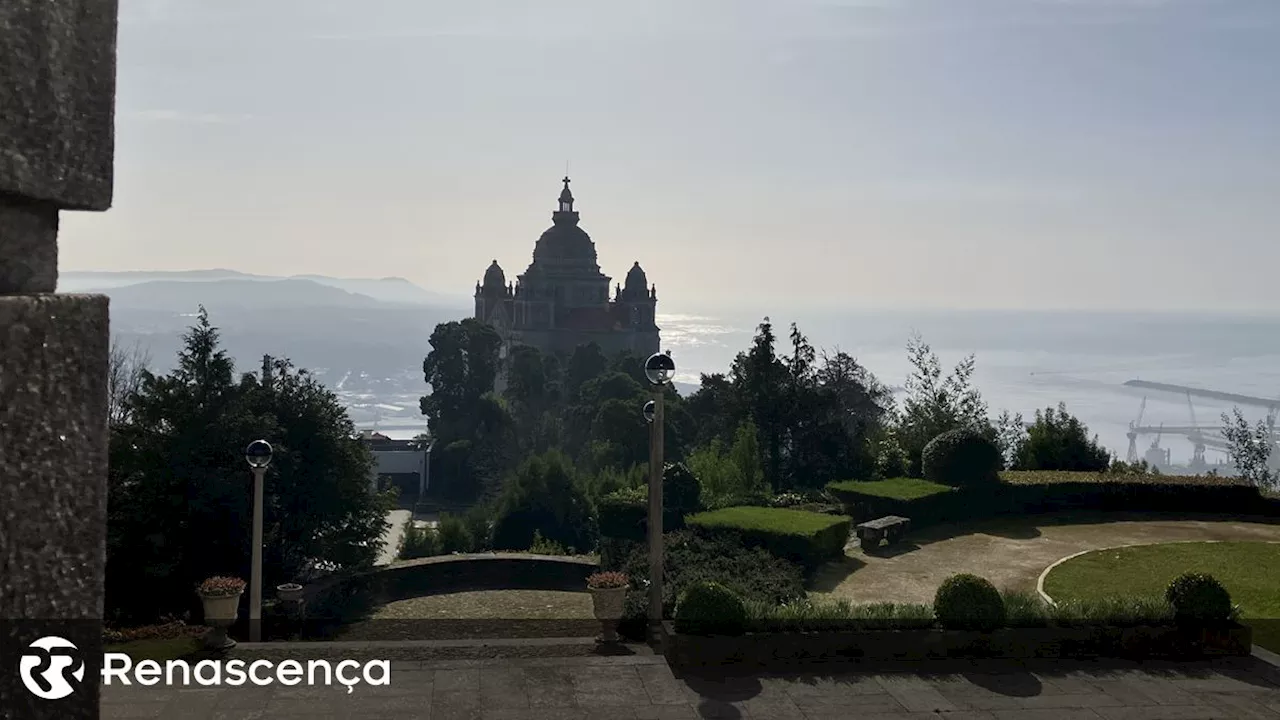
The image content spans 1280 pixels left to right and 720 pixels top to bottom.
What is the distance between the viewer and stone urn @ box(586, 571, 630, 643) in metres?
13.1

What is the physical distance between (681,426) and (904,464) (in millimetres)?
24809

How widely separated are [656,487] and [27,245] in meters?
11.2

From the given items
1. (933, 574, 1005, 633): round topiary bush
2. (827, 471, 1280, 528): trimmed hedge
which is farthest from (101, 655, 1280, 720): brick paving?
(827, 471, 1280, 528): trimmed hedge

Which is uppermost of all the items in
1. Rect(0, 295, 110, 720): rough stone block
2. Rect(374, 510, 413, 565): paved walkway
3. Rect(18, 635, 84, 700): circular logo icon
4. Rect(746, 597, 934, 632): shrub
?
Rect(0, 295, 110, 720): rough stone block

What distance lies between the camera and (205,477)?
19.3 meters

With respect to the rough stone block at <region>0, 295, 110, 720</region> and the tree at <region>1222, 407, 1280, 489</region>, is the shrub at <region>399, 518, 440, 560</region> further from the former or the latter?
the rough stone block at <region>0, 295, 110, 720</region>

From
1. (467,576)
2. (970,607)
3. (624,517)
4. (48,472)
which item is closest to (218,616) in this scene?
(970,607)

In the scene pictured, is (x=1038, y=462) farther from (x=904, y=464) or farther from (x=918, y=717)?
(x=918, y=717)

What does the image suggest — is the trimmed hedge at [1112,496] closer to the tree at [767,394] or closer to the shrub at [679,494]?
the shrub at [679,494]

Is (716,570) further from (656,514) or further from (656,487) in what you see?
(656,487)

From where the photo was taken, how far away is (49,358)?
3.97ft

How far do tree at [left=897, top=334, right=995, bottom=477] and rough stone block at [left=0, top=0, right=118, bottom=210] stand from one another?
30291 millimetres

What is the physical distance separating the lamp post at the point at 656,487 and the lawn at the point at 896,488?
36.7 ft

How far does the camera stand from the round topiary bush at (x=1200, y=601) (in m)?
12.6
